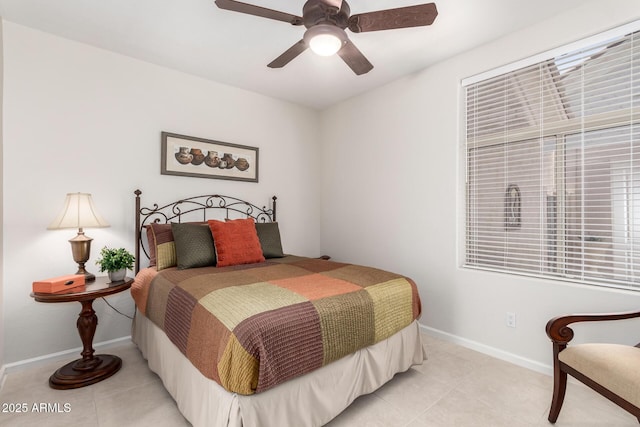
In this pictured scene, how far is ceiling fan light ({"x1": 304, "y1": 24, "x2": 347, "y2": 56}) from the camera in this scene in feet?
5.59

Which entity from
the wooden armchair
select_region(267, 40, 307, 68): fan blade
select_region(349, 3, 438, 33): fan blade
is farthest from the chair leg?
select_region(267, 40, 307, 68): fan blade

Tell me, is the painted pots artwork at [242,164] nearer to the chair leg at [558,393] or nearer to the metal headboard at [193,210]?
the metal headboard at [193,210]

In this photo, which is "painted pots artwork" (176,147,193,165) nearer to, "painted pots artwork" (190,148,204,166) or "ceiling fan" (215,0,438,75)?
"painted pots artwork" (190,148,204,166)

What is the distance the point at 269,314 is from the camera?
1.51m

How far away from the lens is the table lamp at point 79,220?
7.42ft

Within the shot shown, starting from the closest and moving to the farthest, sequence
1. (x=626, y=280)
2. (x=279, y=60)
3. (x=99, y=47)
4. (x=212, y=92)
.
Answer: (x=626, y=280), (x=279, y=60), (x=99, y=47), (x=212, y=92)

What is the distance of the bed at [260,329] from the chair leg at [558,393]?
2.62 ft

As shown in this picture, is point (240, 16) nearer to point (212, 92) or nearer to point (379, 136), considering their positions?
point (212, 92)

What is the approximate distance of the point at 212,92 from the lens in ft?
11.0

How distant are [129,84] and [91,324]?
208cm

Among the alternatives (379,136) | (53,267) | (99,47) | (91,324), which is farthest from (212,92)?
(91,324)

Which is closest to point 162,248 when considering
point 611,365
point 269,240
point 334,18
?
point 269,240

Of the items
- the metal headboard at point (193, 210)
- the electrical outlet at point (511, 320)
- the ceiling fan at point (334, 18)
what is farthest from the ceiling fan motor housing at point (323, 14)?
the electrical outlet at point (511, 320)

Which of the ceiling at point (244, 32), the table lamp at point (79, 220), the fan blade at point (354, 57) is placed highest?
the ceiling at point (244, 32)
